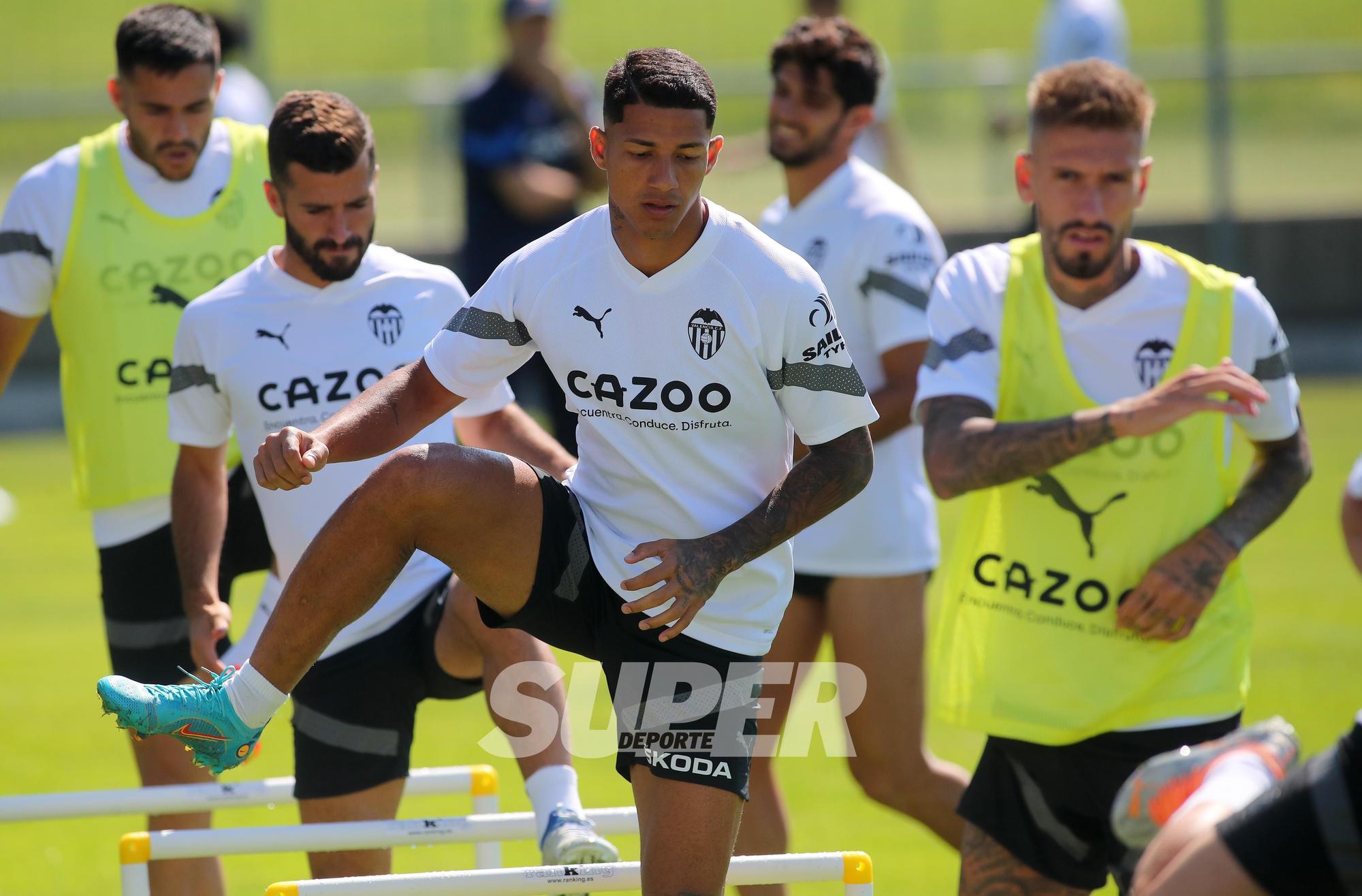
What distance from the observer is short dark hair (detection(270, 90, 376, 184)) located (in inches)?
179

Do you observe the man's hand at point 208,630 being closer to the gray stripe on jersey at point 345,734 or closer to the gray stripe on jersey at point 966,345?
the gray stripe on jersey at point 345,734

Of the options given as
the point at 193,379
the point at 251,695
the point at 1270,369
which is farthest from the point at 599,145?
the point at 1270,369

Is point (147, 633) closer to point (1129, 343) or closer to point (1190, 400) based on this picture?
point (1129, 343)

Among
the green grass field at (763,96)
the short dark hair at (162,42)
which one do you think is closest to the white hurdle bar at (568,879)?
the short dark hair at (162,42)

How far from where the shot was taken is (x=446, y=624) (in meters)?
4.64

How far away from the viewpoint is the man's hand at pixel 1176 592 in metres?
4.20

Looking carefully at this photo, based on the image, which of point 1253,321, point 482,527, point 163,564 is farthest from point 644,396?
point 163,564

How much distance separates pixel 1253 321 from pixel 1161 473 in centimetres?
44

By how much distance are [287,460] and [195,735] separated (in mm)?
664

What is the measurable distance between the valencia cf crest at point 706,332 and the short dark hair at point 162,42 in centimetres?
231

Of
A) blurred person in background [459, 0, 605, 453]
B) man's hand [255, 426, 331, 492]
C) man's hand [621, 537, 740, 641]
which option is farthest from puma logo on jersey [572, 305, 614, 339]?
blurred person in background [459, 0, 605, 453]

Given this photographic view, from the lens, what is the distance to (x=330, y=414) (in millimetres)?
4691

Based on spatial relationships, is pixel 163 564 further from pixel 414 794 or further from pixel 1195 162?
pixel 1195 162

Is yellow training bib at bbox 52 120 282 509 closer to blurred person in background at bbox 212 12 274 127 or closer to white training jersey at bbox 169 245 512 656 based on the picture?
white training jersey at bbox 169 245 512 656
